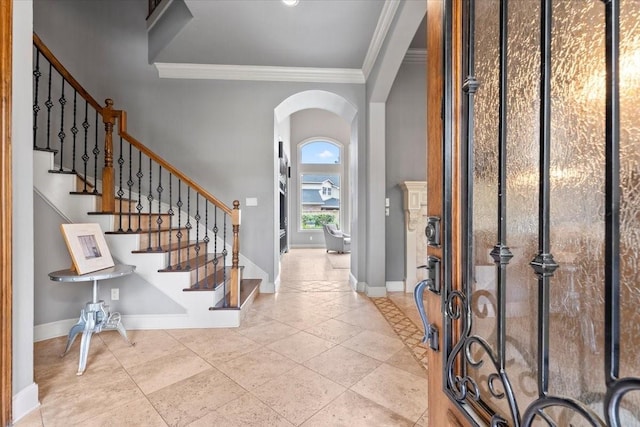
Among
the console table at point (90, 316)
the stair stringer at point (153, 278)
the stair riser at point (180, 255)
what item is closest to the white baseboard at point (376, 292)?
the stair stringer at point (153, 278)

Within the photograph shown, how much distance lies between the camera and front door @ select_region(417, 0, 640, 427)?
0.41 meters

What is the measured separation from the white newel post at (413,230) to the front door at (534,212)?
2.95 m

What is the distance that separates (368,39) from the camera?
10.0ft

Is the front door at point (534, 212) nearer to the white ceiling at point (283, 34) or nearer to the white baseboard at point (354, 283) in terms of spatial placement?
the white ceiling at point (283, 34)

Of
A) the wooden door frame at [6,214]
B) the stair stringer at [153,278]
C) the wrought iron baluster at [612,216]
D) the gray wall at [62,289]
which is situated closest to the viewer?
the wrought iron baluster at [612,216]

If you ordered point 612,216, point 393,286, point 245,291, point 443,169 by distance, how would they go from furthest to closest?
point 393,286
point 245,291
point 443,169
point 612,216

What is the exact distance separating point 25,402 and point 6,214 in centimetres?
100

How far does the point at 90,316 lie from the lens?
2.05 meters

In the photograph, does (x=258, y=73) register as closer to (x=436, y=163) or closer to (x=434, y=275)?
(x=436, y=163)

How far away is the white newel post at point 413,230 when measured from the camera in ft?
12.0

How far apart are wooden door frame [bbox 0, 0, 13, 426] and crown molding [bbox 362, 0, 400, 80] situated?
257 cm

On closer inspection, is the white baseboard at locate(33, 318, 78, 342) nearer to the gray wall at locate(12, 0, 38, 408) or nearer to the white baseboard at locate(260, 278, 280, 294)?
the gray wall at locate(12, 0, 38, 408)

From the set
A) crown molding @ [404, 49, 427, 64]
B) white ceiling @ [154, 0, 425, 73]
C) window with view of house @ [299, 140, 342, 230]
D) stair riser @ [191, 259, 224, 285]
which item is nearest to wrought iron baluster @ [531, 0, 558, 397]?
white ceiling @ [154, 0, 425, 73]

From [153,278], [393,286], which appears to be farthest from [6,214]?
[393,286]
